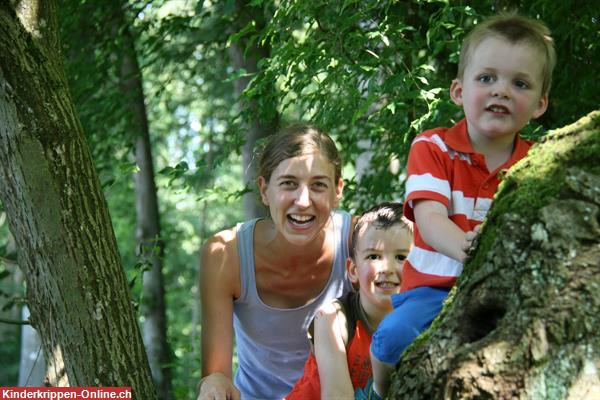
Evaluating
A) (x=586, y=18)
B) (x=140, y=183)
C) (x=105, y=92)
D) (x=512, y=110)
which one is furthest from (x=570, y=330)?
(x=140, y=183)

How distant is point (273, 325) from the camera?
4.14m

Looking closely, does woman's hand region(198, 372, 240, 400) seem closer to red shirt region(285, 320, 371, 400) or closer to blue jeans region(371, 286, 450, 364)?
red shirt region(285, 320, 371, 400)

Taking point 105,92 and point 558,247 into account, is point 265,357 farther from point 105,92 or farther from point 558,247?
point 105,92

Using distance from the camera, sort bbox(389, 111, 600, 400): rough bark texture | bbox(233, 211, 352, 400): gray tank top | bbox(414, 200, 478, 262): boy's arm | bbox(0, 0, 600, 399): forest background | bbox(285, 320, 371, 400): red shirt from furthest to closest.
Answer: bbox(0, 0, 600, 399): forest background → bbox(233, 211, 352, 400): gray tank top → bbox(285, 320, 371, 400): red shirt → bbox(414, 200, 478, 262): boy's arm → bbox(389, 111, 600, 400): rough bark texture

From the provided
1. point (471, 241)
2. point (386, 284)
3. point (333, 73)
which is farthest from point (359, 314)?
point (333, 73)

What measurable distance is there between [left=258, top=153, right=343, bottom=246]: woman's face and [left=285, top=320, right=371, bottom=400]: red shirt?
0.58 m

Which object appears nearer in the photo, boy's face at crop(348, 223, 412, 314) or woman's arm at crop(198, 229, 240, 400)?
boy's face at crop(348, 223, 412, 314)

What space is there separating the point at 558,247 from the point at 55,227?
220 centimetres

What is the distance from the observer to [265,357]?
167 inches

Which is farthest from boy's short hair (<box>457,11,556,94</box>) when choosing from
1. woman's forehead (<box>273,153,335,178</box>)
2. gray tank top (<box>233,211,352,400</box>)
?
gray tank top (<box>233,211,352,400</box>)

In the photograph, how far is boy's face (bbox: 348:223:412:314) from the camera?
3.45m

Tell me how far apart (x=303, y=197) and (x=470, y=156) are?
3.63 ft

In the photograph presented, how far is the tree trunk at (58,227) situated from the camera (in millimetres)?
3527

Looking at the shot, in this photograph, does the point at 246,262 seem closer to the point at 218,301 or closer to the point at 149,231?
the point at 218,301
